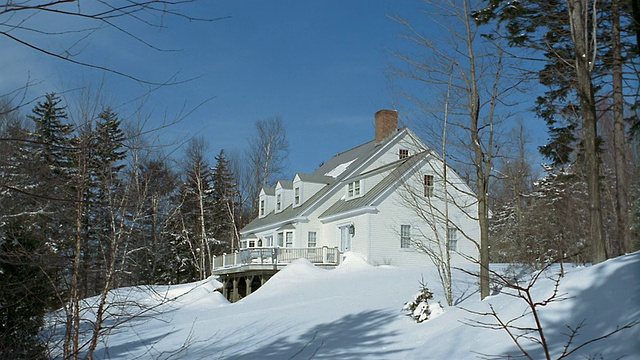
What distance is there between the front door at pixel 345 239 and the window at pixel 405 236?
2.43 meters

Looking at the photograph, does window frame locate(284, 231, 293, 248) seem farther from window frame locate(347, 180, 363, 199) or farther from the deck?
window frame locate(347, 180, 363, 199)

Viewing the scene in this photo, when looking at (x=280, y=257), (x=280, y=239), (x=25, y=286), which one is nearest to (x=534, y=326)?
(x=25, y=286)

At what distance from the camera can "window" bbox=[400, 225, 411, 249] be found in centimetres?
2559

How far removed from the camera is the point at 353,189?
27938 mm

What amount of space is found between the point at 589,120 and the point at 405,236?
50.7 ft

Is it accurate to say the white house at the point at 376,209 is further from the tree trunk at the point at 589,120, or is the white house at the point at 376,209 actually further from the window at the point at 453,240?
the tree trunk at the point at 589,120

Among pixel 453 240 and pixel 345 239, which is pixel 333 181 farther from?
pixel 453 240

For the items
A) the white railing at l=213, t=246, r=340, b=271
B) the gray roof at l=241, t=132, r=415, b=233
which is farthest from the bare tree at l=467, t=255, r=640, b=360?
the gray roof at l=241, t=132, r=415, b=233

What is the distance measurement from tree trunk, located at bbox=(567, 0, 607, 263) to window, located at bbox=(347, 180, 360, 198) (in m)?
16.5

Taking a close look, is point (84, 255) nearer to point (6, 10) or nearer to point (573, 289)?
point (6, 10)

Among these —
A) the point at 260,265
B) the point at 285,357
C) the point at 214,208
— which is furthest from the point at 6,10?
the point at 214,208

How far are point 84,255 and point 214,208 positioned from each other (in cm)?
3641

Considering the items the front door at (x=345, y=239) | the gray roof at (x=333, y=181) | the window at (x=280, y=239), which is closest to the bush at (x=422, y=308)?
the gray roof at (x=333, y=181)

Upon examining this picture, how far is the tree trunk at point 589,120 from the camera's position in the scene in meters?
10.5
